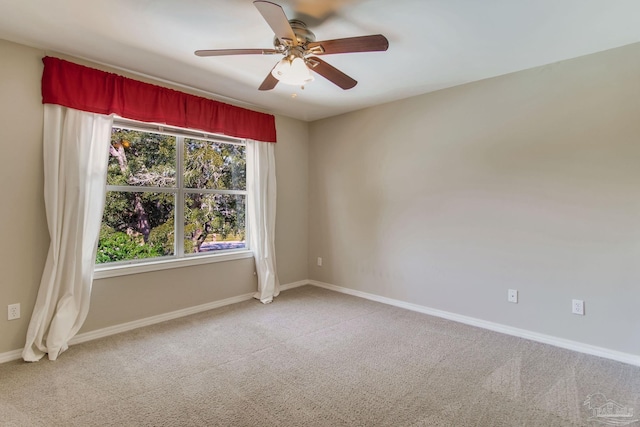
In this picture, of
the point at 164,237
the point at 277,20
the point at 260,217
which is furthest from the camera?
the point at 260,217

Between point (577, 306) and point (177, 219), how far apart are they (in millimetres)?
3779

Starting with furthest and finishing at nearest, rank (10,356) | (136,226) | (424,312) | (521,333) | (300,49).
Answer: (424,312), (136,226), (521,333), (10,356), (300,49)

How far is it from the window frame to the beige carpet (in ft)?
1.95

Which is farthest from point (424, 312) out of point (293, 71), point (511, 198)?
point (293, 71)

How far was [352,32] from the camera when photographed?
225cm

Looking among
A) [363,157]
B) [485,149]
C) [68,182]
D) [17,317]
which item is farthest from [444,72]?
[17,317]

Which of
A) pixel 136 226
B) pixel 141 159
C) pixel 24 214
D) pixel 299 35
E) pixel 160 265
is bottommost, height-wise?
pixel 160 265

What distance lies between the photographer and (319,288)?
4.45 m

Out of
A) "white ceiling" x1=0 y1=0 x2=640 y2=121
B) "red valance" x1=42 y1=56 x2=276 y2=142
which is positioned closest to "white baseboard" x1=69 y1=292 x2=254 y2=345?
"red valance" x1=42 y1=56 x2=276 y2=142

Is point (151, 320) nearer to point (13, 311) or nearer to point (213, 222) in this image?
point (13, 311)

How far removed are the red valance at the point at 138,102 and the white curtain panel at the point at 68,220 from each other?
12 centimetres

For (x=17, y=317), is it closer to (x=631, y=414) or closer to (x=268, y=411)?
(x=268, y=411)

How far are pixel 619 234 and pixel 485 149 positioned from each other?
122 centimetres

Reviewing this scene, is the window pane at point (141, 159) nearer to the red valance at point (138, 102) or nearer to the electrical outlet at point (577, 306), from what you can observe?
the red valance at point (138, 102)
